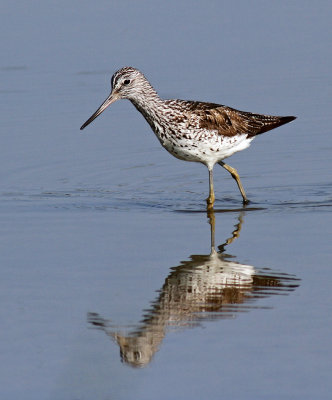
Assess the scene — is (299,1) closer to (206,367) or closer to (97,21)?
(97,21)

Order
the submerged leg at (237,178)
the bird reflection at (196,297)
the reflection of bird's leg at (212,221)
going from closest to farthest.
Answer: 1. the bird reflection at (196,297)
2. the reflection of bird's leg at (212,221)
3. the submerged leg at (237,178)

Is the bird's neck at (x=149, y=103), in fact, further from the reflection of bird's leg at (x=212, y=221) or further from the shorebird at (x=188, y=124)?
the reflection of bird's leg at (x=212, y=221)

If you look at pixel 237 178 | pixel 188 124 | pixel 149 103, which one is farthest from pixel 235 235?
pixel 149 103

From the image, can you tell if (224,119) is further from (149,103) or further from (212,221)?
(212,221)

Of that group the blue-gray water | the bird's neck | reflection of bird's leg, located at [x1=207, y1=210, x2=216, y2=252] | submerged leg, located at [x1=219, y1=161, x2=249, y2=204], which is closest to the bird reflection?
the blue-gray water

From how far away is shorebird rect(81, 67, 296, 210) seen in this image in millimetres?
12805

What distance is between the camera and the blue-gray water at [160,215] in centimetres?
791

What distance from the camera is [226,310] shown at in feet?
29.6

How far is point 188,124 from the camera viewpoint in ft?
42.0

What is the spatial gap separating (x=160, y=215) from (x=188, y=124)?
1205 mm

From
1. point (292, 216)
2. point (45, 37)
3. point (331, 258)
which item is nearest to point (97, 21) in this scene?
point (45, 37)

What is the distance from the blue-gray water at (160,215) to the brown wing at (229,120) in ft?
2.32

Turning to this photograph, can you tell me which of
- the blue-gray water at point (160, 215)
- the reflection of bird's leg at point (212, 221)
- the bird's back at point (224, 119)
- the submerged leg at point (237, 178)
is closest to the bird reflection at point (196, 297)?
the blue-gray water at point (160, 215)

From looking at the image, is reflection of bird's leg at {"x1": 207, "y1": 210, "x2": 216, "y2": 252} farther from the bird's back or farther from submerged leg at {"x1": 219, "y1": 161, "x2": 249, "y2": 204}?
the bird's back
